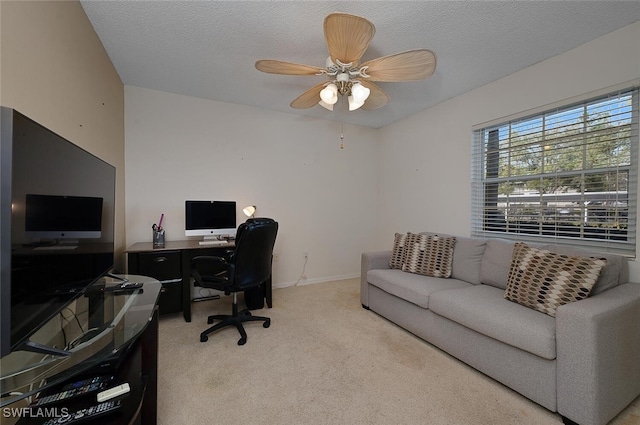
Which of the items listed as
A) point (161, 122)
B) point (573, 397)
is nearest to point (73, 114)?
point (161, 122)

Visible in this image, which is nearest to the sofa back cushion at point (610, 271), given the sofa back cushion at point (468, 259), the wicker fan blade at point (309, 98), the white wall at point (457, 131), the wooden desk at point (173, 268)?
the white wall at point (457, 131)

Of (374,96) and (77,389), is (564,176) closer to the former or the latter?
(374,96)

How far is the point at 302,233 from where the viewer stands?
3.84 metres

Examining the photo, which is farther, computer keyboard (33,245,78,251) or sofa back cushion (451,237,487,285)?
sofa back cushion (451,237,487,285)

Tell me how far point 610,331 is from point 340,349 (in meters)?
1.64

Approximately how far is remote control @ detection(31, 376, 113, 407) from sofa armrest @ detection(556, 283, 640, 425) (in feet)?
7.25

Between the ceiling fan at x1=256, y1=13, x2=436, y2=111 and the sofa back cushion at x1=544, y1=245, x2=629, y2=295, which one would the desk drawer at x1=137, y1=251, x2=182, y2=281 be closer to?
the ceiling fan at x1=256, y1=13, x2=436, y2=111

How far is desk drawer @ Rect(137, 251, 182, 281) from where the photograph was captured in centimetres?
245

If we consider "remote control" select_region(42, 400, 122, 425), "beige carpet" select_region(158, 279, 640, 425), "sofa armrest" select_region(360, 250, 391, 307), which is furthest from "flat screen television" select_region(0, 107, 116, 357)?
"sofa armrest" select_region(360, 250, 391, 307)

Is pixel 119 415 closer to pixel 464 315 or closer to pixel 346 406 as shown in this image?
pixel 346 406

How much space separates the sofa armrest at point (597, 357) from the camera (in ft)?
4.28

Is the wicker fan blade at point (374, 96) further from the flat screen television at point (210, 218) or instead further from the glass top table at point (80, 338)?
the glass top table at point (80, 338)

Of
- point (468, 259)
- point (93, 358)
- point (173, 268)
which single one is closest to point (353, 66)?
point (468, 259)

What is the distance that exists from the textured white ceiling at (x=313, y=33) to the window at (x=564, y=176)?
1.90ft
